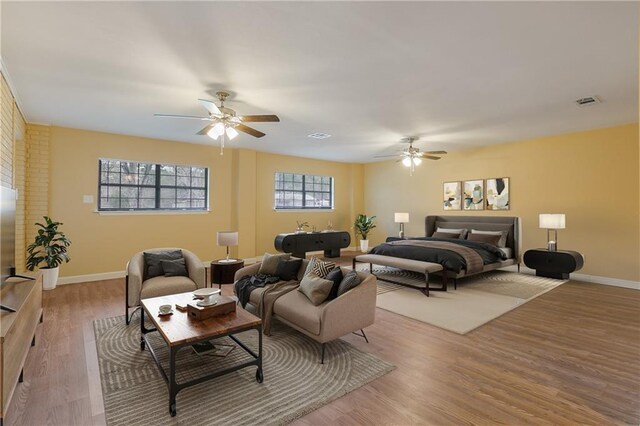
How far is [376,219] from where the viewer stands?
934 cm

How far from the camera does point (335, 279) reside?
319 centimetres

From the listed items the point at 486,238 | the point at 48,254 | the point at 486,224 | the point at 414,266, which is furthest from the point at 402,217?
the point at 48,254

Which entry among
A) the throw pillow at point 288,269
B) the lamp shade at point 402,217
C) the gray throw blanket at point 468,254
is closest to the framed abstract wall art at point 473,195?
the lamp shade at point 402,217

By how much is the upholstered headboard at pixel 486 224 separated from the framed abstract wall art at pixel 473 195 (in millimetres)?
267

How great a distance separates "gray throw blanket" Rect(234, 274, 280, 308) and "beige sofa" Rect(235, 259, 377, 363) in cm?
53

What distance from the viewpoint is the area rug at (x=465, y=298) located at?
3.78m

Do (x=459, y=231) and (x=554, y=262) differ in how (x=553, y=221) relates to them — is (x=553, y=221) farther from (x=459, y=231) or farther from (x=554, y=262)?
(x=459, y=231)

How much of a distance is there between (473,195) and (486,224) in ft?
2.49

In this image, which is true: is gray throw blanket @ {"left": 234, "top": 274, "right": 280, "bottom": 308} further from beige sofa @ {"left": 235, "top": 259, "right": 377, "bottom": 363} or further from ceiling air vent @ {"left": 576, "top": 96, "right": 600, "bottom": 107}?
ceiling air vent @ {"left": 576, "top": 96, "right": 600, "bottom": 107}

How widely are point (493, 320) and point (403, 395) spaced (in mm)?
2089

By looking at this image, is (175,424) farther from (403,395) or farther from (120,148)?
(120,148)

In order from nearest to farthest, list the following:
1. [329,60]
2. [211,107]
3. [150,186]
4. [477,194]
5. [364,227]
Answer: [329,60], [211,107], [150,186], [477,194], [364,227]

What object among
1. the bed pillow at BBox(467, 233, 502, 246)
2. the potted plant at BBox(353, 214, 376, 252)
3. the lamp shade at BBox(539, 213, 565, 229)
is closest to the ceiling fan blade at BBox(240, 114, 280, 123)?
the bed pillow at BBox(467, 233, 502, 246)

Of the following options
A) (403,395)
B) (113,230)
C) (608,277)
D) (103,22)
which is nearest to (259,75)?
(103,22)
